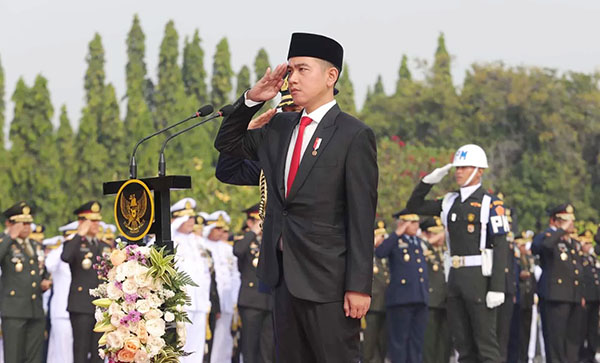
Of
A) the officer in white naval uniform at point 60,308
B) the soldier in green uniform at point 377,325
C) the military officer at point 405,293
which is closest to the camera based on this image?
the officer in white naval uniform at point 60,308

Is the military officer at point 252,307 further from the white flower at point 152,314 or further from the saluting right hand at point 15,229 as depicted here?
the white flower at point 152,314

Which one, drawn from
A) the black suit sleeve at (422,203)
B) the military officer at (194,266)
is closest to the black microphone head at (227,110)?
the black suit sleeve at (422,203)

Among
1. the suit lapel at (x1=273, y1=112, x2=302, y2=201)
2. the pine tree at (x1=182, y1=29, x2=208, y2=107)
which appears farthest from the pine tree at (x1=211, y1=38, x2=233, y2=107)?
the suit lapel at (x1=273, y1=112, x2=302, y2=201)

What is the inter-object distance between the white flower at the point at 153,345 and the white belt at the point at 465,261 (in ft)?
14.2

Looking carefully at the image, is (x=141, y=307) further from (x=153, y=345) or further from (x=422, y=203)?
(x=422, y=203)

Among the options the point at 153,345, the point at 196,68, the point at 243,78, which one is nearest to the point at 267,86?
the point at 153,345

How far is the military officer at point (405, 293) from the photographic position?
43.1ft

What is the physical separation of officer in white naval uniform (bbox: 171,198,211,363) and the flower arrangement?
6.34m

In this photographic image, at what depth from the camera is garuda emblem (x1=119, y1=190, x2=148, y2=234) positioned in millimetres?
5902

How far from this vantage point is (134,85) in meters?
43.7

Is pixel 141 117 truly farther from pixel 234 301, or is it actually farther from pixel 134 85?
pixel 234 301

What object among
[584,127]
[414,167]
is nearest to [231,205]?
[414,167]

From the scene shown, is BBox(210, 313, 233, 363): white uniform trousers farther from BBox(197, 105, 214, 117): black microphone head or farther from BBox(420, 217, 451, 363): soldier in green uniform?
BBox(197, 105, 214, 117): black microphone head

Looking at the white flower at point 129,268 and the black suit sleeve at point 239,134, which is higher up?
the black suit sleeve at point 239,134
